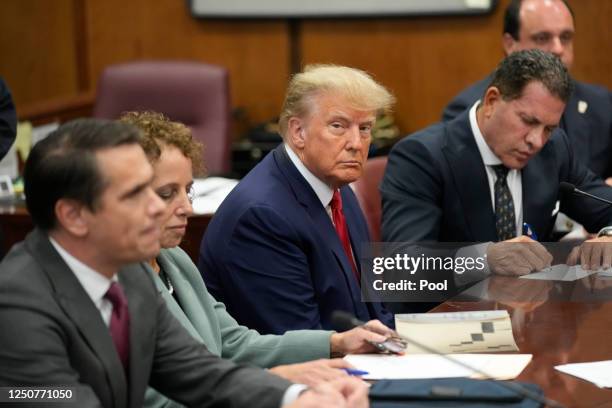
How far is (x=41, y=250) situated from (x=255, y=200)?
1.06m

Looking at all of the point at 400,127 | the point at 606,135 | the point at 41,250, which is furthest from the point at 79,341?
the point at 400,127

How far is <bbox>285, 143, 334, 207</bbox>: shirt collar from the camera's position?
→ 3.03 m

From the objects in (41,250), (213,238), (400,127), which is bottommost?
(400,127)

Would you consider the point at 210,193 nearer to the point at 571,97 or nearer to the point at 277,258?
the point at 571,97

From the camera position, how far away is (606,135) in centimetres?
466

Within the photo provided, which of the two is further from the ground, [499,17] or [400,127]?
[499,17]

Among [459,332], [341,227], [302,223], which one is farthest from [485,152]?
[459,332]

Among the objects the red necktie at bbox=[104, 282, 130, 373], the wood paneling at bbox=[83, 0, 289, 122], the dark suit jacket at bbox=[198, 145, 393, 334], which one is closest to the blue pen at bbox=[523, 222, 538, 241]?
the dark suit jacket at bbox=[198, 145, 393, 334]

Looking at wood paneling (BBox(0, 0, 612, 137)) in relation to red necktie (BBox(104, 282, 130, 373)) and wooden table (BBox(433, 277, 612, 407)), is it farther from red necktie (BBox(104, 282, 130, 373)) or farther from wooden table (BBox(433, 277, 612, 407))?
red necktie (BBox(104, 282, 130, 373))

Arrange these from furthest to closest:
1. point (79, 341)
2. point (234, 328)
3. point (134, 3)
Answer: point (134, 3) < point (234, 328) < point (79, 341)

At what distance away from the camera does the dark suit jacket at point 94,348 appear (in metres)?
1.82

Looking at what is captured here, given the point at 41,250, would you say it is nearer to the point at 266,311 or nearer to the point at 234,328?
the point at 234,328

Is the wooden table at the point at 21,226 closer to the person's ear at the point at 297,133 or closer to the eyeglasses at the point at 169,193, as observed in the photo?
the person's ear at the point at 297,133

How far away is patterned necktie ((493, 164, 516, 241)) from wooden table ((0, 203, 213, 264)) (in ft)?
4.12
